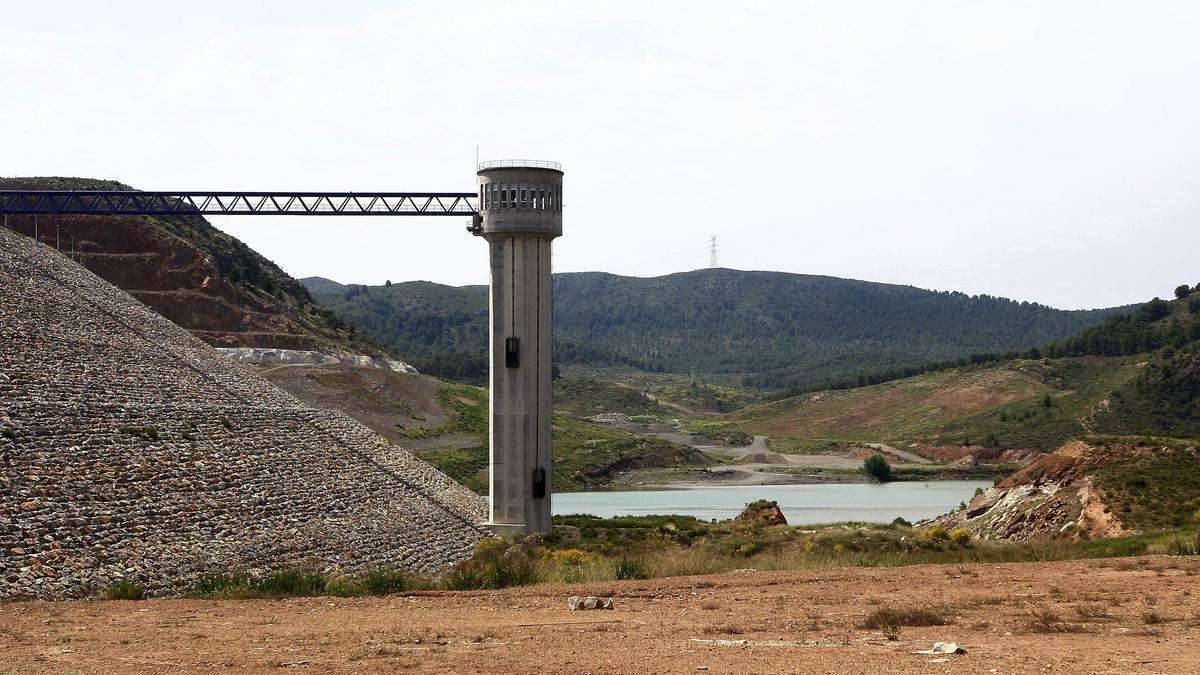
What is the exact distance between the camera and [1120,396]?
13012 centimetres

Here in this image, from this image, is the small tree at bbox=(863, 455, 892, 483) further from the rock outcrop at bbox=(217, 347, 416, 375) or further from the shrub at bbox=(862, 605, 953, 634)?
the shrub at bbox=(862, 605, 953, 634)

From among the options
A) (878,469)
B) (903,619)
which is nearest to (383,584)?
(903,619)

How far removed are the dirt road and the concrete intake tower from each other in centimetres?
2531

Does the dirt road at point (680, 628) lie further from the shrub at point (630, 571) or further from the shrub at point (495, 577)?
the shrub at point (495, 577)

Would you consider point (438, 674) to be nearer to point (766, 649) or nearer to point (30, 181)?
point (766, 649)

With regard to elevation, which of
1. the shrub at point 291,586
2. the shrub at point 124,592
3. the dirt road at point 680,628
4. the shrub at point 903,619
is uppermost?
the shrub at point 903,619

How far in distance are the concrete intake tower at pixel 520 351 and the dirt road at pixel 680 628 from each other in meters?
25.3

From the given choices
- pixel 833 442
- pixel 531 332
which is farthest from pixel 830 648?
pixel 833 442

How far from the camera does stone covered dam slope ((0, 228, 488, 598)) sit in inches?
1287

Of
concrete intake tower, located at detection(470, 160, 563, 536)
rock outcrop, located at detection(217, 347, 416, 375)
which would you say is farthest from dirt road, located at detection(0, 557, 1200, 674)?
rock outcrop, located at detection(217, 347, 416, 375)

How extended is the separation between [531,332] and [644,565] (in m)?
23.7

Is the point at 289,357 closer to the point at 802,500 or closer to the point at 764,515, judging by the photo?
the point at 802,500

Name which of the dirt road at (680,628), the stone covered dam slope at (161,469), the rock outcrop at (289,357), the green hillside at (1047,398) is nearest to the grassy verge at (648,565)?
the dirt road at (680,628)

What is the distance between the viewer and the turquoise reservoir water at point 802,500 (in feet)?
280
